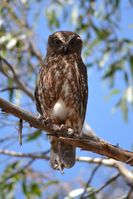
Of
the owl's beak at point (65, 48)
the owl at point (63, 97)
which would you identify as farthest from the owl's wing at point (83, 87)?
the owl's beak at point (65, 48)

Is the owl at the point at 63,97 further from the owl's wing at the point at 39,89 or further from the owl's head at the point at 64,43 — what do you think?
the owl's head at the point at 64,43

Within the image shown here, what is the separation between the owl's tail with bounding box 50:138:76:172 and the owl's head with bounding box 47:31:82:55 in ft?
2.21

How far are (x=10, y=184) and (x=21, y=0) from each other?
1.90 metres

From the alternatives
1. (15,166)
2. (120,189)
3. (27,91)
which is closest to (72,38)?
(27,91)

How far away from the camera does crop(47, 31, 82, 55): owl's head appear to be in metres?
3.81

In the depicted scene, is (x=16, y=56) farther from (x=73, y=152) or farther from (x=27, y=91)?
(x=73, y=152)

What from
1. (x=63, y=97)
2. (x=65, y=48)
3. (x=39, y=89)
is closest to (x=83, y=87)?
(x=63, y=97)

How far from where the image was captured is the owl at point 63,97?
3434 mm

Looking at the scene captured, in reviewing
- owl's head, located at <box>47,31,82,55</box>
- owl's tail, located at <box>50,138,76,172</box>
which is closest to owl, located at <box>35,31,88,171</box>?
owl's tail, located at <box>50,138,76,172</box>

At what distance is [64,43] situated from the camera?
151 inches

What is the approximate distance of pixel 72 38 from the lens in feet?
12.9

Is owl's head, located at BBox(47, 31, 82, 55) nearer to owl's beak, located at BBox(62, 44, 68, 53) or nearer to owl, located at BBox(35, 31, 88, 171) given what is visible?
owl's beak, located at BBox(62, 44, 68, 53)

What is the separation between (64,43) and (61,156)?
2.82 ft

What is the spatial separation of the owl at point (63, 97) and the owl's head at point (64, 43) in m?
0.12
